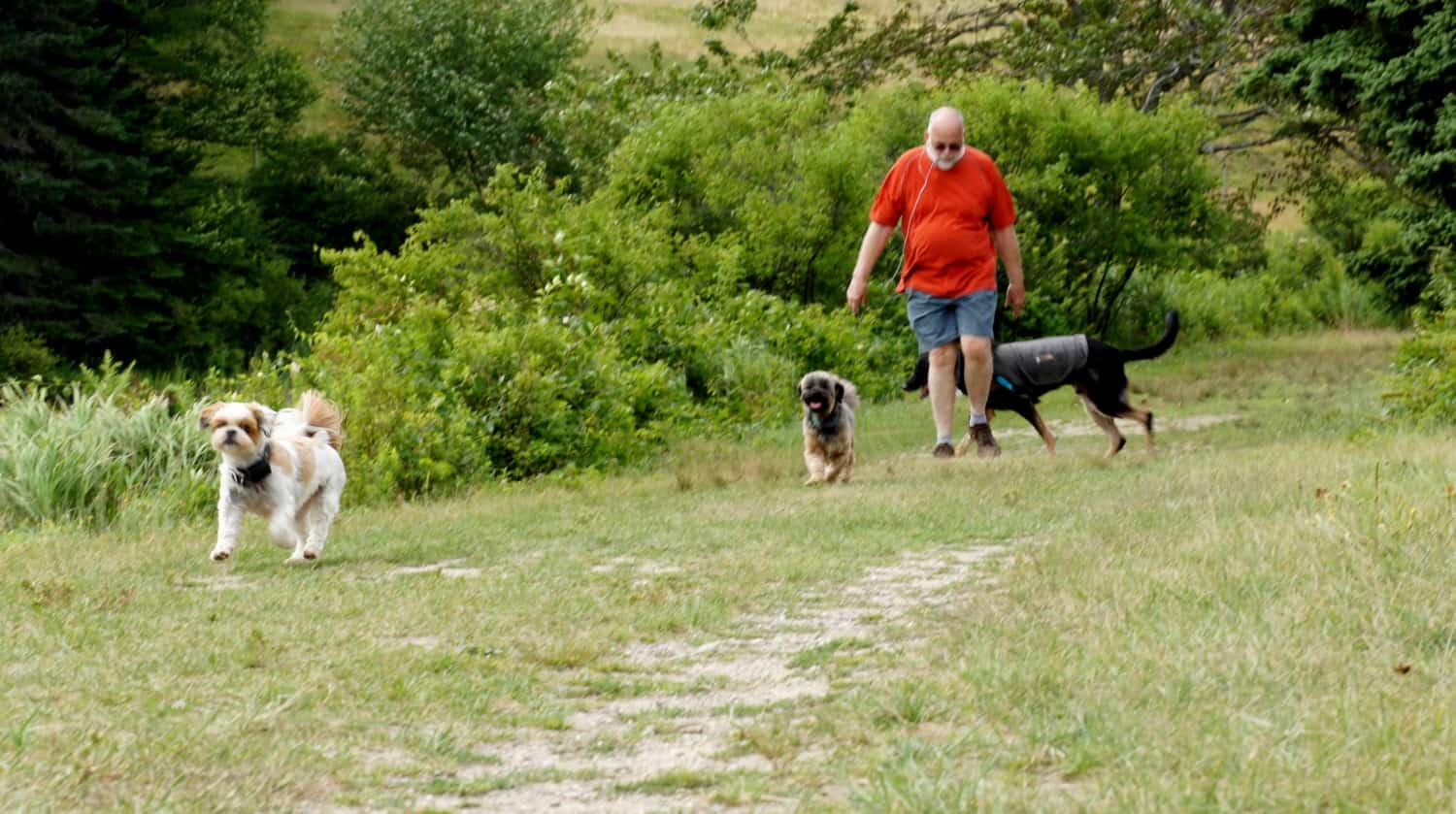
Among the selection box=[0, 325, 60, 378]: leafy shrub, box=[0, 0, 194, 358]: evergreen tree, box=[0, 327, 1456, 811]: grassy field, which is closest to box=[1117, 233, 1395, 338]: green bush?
box=[0, 327, 1456, 811]: grassy field

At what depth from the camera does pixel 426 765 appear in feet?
14.5

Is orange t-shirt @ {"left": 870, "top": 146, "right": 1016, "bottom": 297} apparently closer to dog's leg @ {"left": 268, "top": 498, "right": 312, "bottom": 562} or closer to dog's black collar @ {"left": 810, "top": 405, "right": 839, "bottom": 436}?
dog's black collar @ {"left": 810, "top": 405, "right": 839, "bottom": 436}

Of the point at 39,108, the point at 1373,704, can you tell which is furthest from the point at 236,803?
the point at 39,108

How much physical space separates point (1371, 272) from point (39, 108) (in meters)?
33.2

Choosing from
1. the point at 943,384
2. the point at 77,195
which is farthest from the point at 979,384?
the point at 77,195

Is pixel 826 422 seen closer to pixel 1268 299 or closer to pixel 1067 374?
pixel 1067 374

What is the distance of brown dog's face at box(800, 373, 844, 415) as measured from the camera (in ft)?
38.4

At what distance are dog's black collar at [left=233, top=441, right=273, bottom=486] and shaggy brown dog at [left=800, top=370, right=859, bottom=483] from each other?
175 inches

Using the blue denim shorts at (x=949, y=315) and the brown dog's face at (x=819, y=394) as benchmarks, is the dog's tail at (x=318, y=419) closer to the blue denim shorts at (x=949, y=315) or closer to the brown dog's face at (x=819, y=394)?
the brown dog's face at (x=819, y=394)

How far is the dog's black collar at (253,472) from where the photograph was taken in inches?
327

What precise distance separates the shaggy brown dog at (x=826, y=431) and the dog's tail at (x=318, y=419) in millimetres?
3563

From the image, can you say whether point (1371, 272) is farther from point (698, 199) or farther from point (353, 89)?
point (353, 89)

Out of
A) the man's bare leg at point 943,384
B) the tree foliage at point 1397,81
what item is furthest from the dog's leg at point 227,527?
the tree foliage at point 1397,81

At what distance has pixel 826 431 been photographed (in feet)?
38.7
